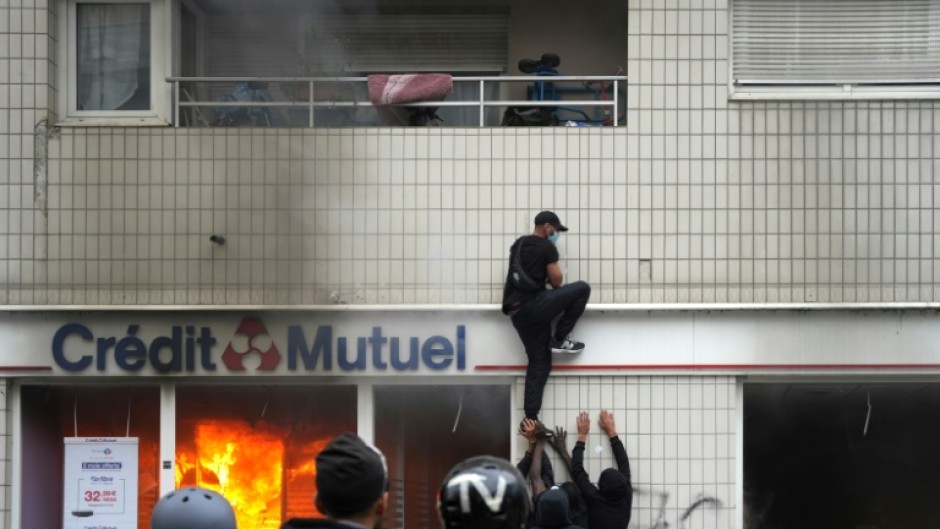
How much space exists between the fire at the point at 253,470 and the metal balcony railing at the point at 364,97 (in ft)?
8.02

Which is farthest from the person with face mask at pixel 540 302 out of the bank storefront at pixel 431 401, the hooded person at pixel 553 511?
the hooded person at pixel 553 511

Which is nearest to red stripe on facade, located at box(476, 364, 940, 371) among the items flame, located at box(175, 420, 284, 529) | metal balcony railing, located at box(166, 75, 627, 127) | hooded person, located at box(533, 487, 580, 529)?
metal balcony railing, located at box(166, 75, 627, 127)

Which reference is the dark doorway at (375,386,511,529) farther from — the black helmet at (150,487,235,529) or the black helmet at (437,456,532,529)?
the black helmet at (437,456,532,529)

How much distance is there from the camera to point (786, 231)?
963cm

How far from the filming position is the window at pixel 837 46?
32.3ft

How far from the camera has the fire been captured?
10.0 meters

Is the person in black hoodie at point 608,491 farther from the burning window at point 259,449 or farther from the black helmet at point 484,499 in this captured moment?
the black helmet at point 484,499

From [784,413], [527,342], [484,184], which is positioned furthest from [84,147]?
[784,413]

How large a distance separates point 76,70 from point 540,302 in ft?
13.2

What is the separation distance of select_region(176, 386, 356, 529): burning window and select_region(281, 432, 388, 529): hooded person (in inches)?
232

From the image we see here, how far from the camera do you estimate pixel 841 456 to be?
10.4m

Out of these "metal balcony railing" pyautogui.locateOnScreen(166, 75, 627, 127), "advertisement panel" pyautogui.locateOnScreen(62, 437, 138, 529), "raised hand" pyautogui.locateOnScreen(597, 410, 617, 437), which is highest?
"metal balcony railing" pyautogui.locateOnScreen(166, 75, 627, 127)

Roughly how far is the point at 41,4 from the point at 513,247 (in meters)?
4.01

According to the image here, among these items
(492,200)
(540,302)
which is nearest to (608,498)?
(540,302)
